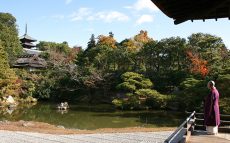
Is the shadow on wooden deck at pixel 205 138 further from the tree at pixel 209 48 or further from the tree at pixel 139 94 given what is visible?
the tree at pixel 209 48

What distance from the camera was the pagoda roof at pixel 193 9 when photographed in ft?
13.7

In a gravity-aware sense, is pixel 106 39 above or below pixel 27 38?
below

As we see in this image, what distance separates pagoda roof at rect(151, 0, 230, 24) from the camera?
418 cm

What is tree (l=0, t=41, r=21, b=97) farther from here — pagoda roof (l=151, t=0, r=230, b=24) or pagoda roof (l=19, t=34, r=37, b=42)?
pagoda roof (l=19, t=34, r=37, b=42)

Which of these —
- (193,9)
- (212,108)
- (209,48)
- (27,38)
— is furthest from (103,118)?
(27,38)

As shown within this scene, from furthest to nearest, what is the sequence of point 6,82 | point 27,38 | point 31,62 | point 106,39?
1. point 27,38
2. point 106,39
3. point 31,62
4. point 6,82

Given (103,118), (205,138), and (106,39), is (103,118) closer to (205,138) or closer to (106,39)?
(205,138)

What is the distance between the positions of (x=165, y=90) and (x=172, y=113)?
589cm

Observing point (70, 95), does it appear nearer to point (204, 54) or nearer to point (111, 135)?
point (204, 54)

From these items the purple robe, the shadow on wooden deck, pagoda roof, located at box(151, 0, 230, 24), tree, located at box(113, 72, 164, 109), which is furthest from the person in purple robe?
tree, located at box(113, 72, 164, 109)

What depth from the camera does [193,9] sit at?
458 cm

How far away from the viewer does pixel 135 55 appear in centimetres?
3316

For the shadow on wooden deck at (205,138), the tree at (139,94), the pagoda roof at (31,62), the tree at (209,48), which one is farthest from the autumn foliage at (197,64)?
the shadow on wooden deck at (205,138)

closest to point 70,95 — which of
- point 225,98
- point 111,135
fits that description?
point 225,98
